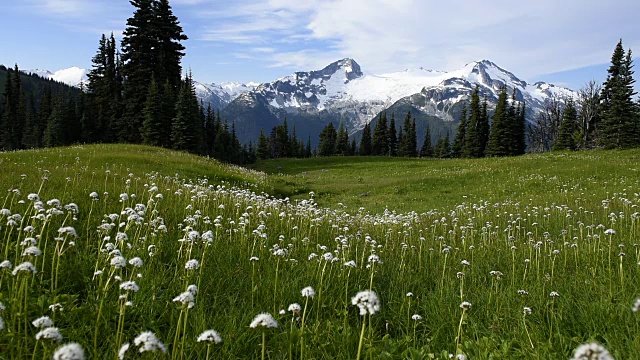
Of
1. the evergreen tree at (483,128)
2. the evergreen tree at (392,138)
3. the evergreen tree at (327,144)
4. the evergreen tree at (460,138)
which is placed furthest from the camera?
the evergreen tree at (327,144)

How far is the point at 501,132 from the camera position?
7644cm

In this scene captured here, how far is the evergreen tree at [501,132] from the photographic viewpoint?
246 ft

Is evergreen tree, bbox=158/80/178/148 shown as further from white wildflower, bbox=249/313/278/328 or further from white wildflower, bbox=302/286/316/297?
white wildflower, bbox=249/313/278/328

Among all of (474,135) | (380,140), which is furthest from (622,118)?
(380,140)

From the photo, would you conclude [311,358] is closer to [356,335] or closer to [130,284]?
[356,335]

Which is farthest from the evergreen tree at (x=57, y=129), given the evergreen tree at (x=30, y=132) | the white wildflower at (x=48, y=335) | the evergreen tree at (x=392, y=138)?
the evergreen tree at (x=392, y=138)

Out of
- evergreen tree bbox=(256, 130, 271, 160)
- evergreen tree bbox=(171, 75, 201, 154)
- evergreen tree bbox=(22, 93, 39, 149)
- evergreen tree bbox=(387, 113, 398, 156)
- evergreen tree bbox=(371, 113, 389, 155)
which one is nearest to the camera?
evergreen tree bbox=(171, 75, 201, 154)

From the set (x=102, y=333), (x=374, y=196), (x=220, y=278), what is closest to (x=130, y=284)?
(x=102, y=333)

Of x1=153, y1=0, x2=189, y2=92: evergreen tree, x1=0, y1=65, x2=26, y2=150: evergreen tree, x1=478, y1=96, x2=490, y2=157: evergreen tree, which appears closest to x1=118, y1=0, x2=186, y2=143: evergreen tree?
x1=153, y1=0, x2=189, y2=92: evergreen tree

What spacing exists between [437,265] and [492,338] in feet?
10.2

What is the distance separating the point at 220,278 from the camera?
4.80m

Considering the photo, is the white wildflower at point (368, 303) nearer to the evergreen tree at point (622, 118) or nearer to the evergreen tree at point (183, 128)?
the evergreen tree at point (183, 128)

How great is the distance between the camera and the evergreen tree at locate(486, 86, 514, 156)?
75.1 m

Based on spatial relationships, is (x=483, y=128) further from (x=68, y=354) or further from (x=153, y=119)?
(x=68, y=354)
